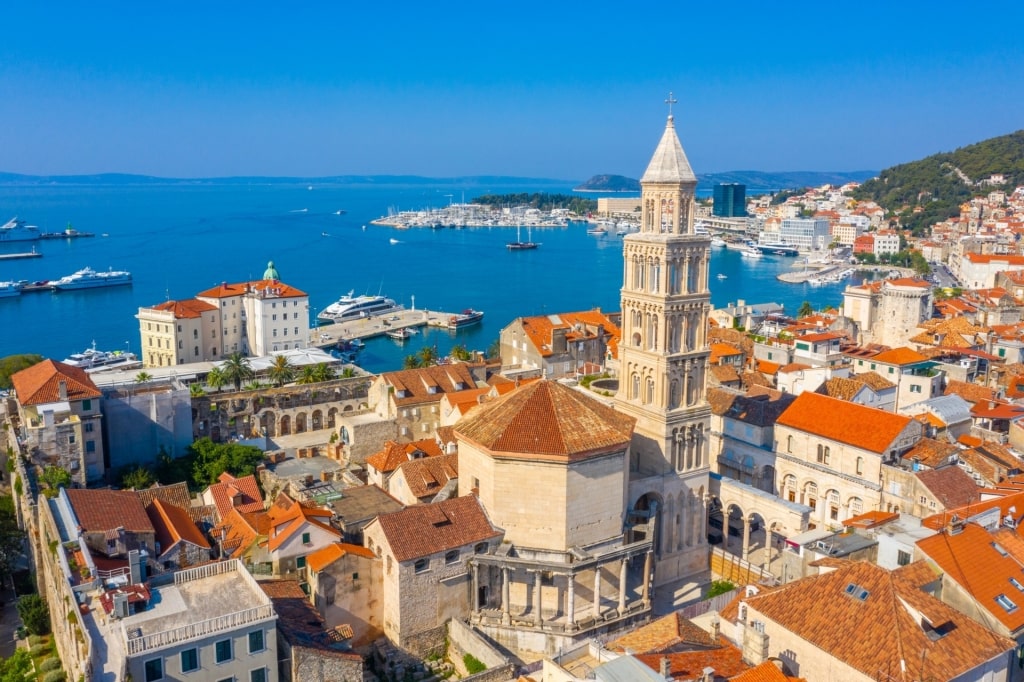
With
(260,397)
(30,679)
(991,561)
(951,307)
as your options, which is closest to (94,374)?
(260,397)

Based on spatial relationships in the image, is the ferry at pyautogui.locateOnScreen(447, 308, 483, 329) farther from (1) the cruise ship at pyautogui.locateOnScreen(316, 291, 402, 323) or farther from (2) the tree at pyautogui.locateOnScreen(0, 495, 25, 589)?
(2) the tree at pyautogui.locateOnScreen(0, 495, 25, 589)

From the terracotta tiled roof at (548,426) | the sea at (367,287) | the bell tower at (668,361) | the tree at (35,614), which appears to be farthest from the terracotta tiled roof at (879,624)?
the sea at (367,287)

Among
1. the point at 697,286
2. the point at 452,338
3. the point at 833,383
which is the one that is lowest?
the point at 452,338

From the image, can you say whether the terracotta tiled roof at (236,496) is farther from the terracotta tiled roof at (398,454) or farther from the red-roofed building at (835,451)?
the red-roofed building at (835,451)

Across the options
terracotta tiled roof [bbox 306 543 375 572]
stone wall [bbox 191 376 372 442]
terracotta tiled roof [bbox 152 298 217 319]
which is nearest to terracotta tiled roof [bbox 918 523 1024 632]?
terracotta tiled roof [bbox 306 543 375 572]

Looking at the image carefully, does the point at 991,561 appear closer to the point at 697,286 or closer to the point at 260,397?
→ the point at 697,286

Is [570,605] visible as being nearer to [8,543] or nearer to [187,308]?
[8,543]
